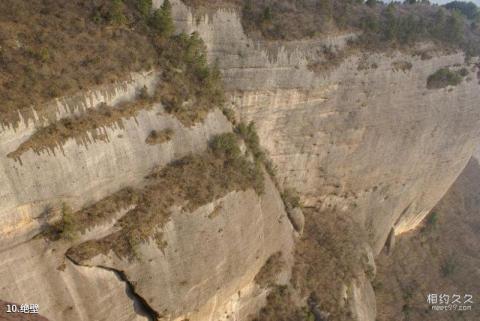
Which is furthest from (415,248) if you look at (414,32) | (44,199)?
(44,199)

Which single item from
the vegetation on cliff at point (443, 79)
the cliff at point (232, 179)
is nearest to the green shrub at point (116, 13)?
the cliff at point (232, 179)

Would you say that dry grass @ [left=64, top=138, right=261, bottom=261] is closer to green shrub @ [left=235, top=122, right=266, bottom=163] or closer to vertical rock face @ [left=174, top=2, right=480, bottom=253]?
green shrub @ [left=235, top=122, right=266, bottom=163]

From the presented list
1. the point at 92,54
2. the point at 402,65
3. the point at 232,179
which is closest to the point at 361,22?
the point at 402,65

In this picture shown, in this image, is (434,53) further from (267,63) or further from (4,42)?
(4,42)

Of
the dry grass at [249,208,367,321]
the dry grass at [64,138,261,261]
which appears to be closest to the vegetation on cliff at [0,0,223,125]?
the dry grass at [64,138,261,261]

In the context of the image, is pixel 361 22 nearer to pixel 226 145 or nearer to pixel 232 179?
pixel 226 145

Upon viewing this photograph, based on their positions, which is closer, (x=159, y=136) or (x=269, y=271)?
(x=159, y=136)

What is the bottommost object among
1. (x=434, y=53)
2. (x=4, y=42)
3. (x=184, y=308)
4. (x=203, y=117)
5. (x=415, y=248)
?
(x=415, y=248)
